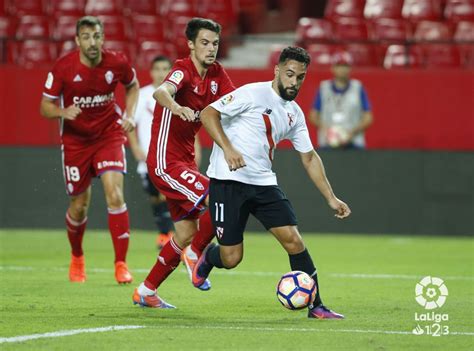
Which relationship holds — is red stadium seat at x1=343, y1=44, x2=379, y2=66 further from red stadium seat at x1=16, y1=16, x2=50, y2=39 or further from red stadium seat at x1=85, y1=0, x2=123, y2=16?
red stadium seat at x1=16, y1=16, x2=50, y2=39

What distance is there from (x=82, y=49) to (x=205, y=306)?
3.10 meters

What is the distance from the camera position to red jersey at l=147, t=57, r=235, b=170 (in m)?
9.20

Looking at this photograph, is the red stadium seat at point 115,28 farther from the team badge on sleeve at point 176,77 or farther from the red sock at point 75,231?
the team badge on sleeve at point 176,77

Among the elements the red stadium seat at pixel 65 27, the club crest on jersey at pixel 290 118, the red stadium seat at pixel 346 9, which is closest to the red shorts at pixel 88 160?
the club crest on jersey at pixel 290 118

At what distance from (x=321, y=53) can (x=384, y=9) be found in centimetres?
186

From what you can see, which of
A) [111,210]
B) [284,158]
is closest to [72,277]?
[111,210]

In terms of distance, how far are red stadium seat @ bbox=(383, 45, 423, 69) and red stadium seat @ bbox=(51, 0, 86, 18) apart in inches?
196

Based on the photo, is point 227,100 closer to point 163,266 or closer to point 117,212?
point 163,266

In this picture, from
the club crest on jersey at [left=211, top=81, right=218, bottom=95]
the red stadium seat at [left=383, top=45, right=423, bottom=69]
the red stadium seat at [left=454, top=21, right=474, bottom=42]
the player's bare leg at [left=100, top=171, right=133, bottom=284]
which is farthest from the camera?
the red stadium seat at [left=454, top=21, right=474, bottom=42]

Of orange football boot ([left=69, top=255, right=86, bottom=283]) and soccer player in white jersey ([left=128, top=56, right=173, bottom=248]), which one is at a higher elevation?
soccer player in white jersey ([left=128, top=56, right=173, bottom=248])

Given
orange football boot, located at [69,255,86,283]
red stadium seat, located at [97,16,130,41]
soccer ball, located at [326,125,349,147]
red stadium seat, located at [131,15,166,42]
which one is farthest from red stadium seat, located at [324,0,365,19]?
orange football boot, located at [69,255,86,283]

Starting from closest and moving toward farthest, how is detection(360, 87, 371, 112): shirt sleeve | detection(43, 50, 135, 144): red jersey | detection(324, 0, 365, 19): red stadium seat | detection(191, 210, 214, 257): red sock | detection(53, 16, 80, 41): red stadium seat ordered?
detection(191, 210, 214, 257): red sock, detection(43, 50, 135, 144): red jersey, detection(360, 87, 371, 112): shirt sleeve, detection(53, 16, 80, 41): red stadium seat, detection(324, 0, 365, 19): red stadium seat

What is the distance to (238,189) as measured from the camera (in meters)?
8.34

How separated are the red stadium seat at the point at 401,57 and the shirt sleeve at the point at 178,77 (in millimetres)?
8999
